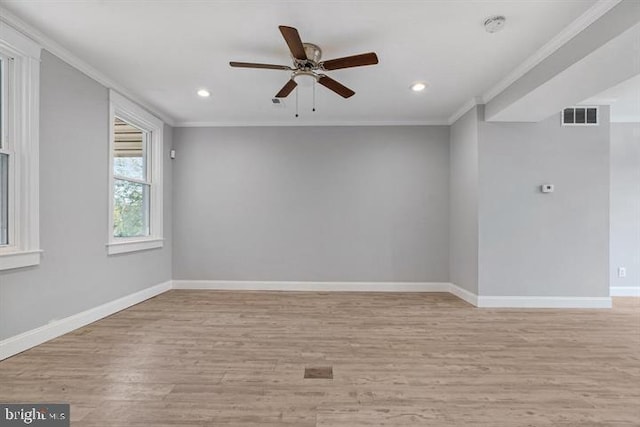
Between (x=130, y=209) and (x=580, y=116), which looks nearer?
(x=580, y=116)

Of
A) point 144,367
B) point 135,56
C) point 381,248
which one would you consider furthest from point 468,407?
point 135,56

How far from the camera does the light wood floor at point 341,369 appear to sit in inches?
72.5

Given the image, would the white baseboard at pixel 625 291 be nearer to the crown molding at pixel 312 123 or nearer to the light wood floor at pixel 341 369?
the light wood floor at pixel 341 369

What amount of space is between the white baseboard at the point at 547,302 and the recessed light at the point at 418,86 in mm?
2650

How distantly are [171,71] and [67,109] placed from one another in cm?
103

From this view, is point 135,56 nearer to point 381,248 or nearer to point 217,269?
point 217,269

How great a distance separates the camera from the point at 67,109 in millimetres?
3160

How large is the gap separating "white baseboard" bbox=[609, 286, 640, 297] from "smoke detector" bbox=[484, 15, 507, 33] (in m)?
4.55

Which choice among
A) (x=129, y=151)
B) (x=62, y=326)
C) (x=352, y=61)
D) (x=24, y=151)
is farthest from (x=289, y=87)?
(x=62, y=326)

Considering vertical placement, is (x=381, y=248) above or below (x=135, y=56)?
below

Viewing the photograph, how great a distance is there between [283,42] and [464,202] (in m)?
3.18

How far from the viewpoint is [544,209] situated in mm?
4223

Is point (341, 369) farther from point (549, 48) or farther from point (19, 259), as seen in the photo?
point (549, 48)

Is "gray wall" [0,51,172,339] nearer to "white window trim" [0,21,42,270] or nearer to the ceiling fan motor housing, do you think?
"white window trim" [0,21,42,270]
